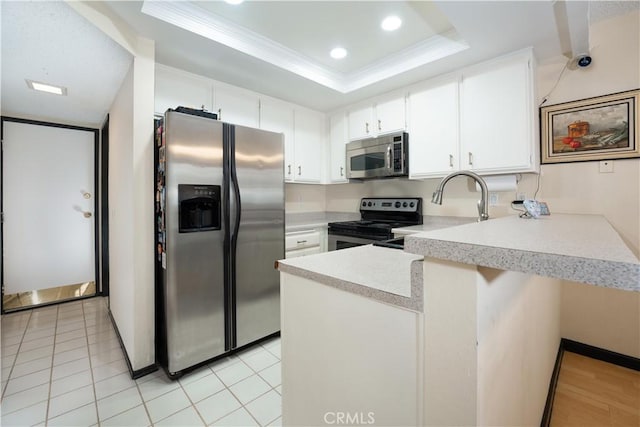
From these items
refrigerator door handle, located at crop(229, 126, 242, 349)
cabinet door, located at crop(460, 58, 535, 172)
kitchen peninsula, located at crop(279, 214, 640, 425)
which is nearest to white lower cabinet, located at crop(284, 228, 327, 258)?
refrigerator door handle, located at crop(229, 126, 242, 349)

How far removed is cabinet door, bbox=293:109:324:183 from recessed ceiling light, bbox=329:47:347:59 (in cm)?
90

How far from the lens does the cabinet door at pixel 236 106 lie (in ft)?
8.55

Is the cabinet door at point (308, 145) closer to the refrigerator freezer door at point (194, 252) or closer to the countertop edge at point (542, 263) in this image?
the refrigerator freezer door at point (194, 252)

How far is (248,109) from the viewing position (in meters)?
2.82

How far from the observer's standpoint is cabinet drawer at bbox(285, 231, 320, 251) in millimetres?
2912

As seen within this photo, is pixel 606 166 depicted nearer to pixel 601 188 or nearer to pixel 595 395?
pixel 601 188

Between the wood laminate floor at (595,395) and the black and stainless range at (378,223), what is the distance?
5.13 feet

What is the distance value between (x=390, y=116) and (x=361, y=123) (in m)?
0.37

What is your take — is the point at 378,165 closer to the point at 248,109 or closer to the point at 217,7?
the point at 248,109

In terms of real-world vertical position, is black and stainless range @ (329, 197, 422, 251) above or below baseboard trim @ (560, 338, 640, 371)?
above

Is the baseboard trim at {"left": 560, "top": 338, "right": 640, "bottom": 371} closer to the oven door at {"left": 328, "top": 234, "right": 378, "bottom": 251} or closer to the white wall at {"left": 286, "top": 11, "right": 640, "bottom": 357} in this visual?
the white wall at {"left": 286, "top": 11, "right": 640, "bottom": 357}

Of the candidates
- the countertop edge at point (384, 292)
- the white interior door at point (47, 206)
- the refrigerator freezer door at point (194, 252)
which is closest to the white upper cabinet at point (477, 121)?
the refrigerator freezer door at point (194, 252)

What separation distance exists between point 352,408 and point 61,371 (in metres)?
2.33

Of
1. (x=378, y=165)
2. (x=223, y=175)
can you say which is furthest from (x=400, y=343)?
(x=378, y=165)
